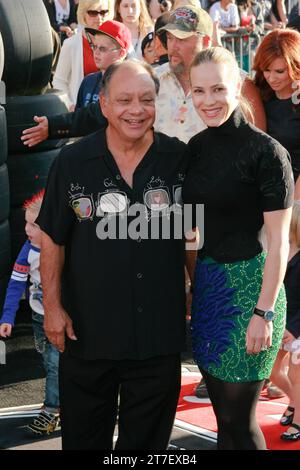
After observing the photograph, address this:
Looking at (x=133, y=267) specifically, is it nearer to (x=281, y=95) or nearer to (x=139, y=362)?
(x=139, y=362)

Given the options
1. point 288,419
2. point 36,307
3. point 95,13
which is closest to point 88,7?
point 95,13

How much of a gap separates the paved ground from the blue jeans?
149 mm

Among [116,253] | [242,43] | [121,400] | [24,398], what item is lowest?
[24,398]

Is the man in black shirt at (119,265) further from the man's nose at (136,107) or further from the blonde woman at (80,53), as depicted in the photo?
the blonde woman at (80,53)

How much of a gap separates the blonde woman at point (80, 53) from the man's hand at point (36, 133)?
66.3 inches

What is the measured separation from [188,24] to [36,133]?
3.02ft

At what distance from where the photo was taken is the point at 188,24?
4.53 metres

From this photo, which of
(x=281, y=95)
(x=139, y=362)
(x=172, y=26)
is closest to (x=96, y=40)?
(x=172, y=26)

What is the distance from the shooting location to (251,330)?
124 inches

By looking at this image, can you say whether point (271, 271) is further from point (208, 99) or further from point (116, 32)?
point (116, 32)

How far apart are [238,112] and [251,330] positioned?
0.76m

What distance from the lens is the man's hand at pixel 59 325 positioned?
131 inches

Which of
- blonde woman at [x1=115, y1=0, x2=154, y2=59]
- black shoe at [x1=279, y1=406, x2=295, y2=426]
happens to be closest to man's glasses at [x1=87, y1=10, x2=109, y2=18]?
blonde woman at [x1=115, y1=0, x2=154, y2=59]

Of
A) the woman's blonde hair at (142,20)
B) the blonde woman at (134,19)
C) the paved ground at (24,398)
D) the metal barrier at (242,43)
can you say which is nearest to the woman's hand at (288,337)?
the paved ground at (24,398)
